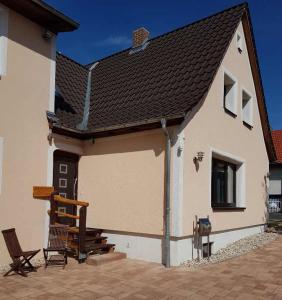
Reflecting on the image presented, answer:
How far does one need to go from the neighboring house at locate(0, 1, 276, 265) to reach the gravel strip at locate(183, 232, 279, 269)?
0.80 feet

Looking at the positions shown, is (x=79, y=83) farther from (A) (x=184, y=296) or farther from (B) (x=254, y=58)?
(A) (x=184, y=296)

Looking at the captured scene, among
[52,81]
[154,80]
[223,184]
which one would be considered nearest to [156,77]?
[154,80]

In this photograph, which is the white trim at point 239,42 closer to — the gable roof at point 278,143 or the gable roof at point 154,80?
the gable roof at point 154,80

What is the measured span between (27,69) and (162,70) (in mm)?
4379

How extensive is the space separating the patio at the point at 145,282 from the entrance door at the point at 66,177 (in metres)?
1.91

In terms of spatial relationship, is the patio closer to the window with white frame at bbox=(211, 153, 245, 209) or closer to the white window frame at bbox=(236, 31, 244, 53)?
the window with white frame at bbox=(211, 153, 245, 209)

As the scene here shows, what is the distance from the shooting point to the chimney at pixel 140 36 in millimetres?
14615

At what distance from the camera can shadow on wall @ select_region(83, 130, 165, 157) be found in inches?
349

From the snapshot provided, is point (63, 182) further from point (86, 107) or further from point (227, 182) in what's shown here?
point (227, 182)

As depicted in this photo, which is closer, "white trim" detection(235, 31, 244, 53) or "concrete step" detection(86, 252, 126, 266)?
"concrete step" detection(86, 252, 126, 266)

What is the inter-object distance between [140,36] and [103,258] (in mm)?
9636

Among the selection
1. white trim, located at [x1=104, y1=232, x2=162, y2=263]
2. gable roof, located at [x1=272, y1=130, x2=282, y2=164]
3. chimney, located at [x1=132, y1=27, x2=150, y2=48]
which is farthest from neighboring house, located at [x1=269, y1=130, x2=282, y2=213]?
white trim, located at [x1=104, y1=232, x2=162, y2=263]

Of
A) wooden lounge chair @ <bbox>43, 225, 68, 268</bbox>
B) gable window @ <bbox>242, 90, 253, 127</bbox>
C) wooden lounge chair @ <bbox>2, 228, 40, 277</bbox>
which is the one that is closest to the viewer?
wooden lounge chair @ <bbox>2, 228, 40, 277</bbox>

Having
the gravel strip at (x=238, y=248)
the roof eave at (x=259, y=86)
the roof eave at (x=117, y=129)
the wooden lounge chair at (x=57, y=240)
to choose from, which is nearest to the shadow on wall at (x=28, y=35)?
the roof eave at (x=117, y=129)
